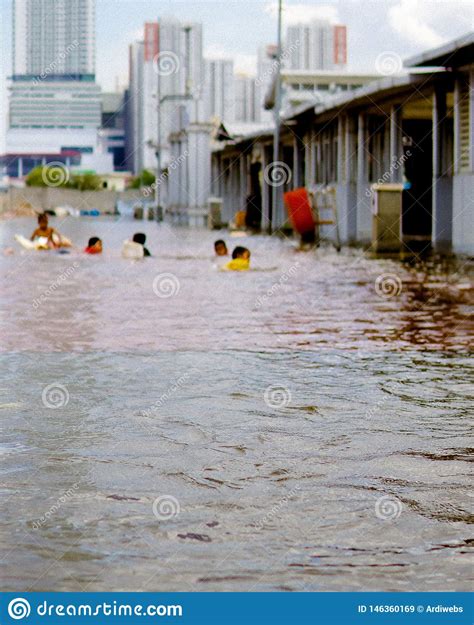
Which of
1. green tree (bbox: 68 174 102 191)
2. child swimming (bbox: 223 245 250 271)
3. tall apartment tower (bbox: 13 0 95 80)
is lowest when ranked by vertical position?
child swimming (bbox: 223 245 250 271)

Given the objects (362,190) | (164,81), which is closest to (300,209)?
(362,190)

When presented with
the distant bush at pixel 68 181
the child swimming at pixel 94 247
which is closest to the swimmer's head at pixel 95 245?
Result: the child swimming at pixel 94 247

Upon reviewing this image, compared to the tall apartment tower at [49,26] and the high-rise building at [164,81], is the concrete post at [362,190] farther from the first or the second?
the high-rise building at [164,81]

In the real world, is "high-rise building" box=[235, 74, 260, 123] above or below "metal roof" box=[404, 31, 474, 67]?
above

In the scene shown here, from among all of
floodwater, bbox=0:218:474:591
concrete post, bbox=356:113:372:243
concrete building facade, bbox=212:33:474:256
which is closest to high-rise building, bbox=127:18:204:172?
concrete building facade, bbox=212:33:474:256

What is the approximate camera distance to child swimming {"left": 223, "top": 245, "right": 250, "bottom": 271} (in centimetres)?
2009

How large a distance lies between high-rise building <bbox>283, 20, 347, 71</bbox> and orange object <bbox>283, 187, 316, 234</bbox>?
65.6m

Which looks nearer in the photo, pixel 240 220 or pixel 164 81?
pixel 240 220

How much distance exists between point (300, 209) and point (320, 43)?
70.3m

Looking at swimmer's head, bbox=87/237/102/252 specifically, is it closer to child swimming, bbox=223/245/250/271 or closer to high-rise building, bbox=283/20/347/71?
child swimming, bbox=223/245/250/271

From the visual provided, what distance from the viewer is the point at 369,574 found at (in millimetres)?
3898

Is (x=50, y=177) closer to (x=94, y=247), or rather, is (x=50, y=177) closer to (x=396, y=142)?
(x=396, y=142)

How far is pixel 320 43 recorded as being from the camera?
99.8m
